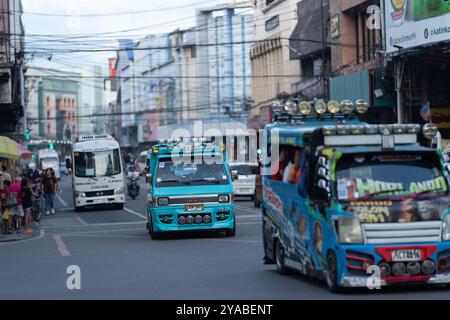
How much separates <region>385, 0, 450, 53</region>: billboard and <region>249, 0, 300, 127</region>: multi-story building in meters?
24.4

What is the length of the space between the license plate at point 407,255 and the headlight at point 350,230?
0.49 m

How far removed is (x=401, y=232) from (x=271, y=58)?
68.0 meters

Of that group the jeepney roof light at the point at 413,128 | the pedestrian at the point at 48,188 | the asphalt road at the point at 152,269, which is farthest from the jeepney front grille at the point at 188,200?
the pedestrian at the point at 48,188

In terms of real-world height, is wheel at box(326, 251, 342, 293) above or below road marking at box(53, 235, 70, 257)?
above

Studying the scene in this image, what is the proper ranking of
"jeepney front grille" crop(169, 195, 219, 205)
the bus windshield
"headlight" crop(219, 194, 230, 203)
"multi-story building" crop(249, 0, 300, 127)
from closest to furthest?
"jeepney front grille" crop(169, 195, 219, 205) → "headlight" crop(219, 194, 230, 203) → the bus windshield → "multi-story building" crop(249, 0, 300, 127)

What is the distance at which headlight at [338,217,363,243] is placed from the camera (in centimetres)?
1362

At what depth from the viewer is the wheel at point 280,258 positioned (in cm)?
1675

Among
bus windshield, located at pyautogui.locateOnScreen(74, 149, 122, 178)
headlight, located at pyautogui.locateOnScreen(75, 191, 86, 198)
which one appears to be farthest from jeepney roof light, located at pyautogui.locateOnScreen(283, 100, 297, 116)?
bus windshield, located at pyautogui.locateOnScreen(74, 149, 122, 178)

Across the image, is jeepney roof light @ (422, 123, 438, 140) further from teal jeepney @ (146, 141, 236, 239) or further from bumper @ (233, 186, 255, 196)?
bumper @ (233, 186, 255, 196)

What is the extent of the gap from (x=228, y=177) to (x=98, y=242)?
3901 mm

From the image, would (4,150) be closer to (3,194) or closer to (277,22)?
(3,194)

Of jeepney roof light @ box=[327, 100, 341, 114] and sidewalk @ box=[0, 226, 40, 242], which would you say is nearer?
jeepney roof light @ box=[327, 100, 341, 114]
